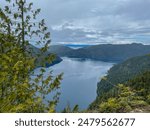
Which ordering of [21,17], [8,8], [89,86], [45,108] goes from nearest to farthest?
[45,108]
[8,8]
[21,17]
[89,86]

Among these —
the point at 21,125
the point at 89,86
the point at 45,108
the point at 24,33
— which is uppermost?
the point at 24,33

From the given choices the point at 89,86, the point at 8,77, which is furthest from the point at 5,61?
the point at 89,86

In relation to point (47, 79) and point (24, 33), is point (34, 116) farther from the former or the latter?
point (24, 33)

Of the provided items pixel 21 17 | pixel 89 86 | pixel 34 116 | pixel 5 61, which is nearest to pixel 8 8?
pixel 21 17

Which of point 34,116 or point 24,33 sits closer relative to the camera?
point 34,116

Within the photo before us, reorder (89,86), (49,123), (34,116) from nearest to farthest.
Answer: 1. (49,123)
2. (34,116)
3. (89,86)

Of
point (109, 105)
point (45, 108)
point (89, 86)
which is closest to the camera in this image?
point (109, 105)

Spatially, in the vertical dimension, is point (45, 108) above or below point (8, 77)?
below

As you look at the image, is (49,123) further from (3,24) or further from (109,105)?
(3,24)

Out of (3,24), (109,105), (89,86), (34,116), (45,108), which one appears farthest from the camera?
(89,86)
